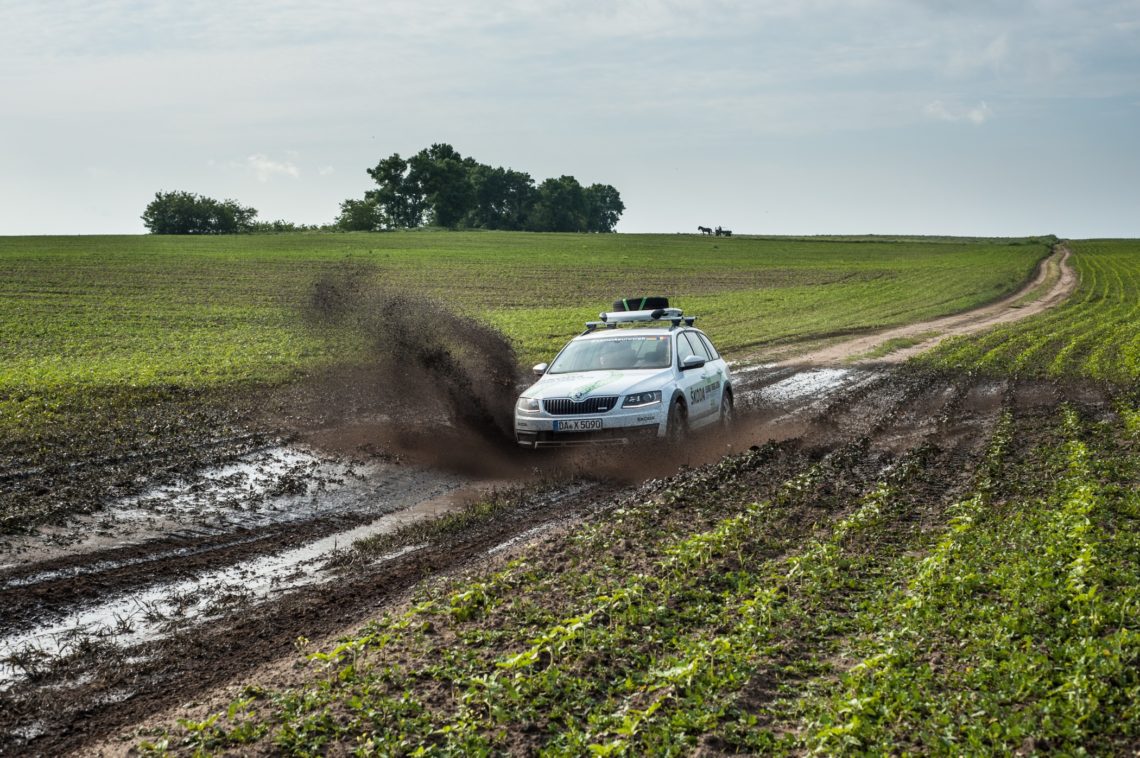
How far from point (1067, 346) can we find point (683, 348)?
15.8m

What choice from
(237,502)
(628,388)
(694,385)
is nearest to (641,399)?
(628,388)

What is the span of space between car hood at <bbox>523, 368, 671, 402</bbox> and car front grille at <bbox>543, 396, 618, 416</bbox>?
0.05m

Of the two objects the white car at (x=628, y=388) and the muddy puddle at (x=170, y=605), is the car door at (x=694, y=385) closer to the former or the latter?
the white car at (x=628, y=388)

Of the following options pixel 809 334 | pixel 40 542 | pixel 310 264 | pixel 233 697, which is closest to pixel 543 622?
pixel 233 697

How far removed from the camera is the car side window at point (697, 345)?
14.9 meters

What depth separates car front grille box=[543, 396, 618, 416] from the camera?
12.6 meters

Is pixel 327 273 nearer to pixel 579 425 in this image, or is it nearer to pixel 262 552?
pixel 579 425

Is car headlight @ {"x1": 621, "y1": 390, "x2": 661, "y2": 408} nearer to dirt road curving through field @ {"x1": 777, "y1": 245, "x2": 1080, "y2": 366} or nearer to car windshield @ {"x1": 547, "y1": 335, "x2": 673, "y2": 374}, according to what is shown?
car windshield @ {"x1": 547, "y1": 335, "x2": 673, "y2": 374}

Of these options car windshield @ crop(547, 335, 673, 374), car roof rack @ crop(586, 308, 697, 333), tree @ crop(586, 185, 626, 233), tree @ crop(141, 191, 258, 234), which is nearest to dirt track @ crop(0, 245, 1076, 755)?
car windshield @ crop(547, 335, 673, 374)

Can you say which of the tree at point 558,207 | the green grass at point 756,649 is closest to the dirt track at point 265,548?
the green grass at point 756,649

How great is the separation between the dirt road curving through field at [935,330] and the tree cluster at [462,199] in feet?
261

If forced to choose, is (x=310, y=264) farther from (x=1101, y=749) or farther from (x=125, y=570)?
(x=1101, y=749)

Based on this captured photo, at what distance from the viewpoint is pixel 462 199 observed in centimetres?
12606

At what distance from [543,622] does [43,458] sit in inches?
340
